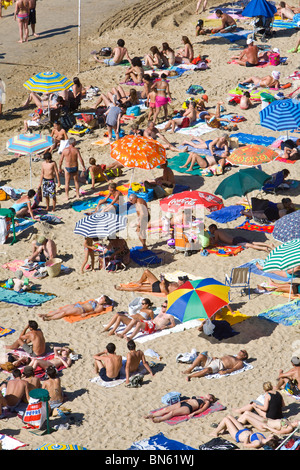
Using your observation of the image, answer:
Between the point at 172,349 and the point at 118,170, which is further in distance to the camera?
the point at 118,170

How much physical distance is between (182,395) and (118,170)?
29.0 feet

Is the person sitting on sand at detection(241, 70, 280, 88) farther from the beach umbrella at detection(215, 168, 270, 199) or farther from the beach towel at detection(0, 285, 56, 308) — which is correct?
the beach towel at detection(0, 285, 56, 308)

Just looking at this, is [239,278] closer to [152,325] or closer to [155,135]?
[152,325]

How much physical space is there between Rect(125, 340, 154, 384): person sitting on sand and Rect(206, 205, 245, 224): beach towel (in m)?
5.71

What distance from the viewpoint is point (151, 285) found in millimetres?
17750

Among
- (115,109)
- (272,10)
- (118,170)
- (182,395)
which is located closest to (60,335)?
(182,395)

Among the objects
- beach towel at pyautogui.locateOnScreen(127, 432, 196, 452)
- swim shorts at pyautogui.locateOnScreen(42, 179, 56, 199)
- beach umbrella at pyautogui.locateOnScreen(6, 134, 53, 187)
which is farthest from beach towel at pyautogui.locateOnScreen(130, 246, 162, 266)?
beach towel at pyautogui.locateOnScreen(127, 432, 196, 452)

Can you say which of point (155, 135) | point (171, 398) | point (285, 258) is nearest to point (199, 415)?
point (171, 398)

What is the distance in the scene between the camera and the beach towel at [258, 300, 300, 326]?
16281mm

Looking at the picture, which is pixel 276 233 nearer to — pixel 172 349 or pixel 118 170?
pixel 172 349

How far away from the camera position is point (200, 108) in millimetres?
25250

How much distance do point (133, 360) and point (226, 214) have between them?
6.13m

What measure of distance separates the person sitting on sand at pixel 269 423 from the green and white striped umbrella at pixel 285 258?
10.7ft

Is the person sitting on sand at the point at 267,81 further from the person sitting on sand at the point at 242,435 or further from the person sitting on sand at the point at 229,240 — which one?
the person sitting on sand at the point at 242,435
